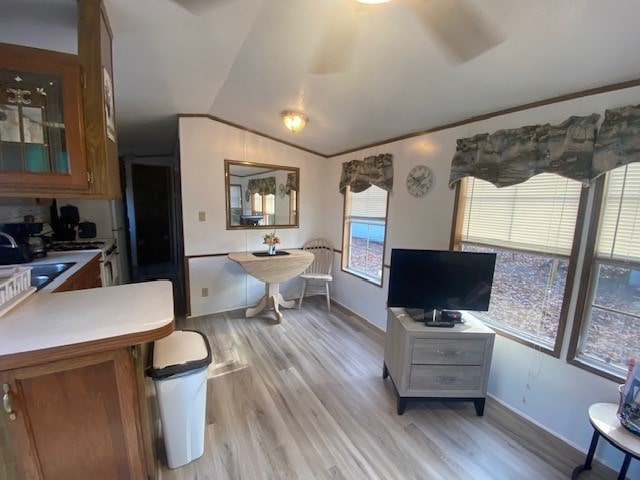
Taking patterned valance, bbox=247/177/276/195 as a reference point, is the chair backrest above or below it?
below

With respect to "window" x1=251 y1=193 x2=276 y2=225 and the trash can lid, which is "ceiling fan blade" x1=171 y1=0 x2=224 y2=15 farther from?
"window" x1=251 y1=193 x2=276 y2=225

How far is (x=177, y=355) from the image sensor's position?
56.3 inches

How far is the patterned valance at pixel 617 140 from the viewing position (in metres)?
1.36

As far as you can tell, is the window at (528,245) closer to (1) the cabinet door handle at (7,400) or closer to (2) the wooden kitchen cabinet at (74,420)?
(2) the wooden kitchen cabinet at (74,420)

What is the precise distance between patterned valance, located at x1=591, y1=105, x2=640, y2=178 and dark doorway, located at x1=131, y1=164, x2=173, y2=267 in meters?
5.78

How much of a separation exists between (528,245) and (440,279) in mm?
626

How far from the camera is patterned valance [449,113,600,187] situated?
1.54 m

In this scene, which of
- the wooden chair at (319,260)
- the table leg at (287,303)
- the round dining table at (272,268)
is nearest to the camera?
the round dining table at (272,268)

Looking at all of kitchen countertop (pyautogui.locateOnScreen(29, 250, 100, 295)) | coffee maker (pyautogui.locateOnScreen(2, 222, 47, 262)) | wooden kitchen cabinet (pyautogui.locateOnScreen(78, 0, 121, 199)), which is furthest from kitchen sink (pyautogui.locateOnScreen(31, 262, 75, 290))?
wooden kitchen cabinet (pyautogui.locateOnScreen(78, 0, 121, 199))

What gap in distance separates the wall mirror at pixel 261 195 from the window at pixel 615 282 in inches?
121

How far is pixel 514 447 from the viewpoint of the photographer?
166 centimetres

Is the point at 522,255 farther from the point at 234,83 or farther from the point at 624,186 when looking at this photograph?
the point at 234,83

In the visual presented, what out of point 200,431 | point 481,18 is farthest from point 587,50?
point 200,431

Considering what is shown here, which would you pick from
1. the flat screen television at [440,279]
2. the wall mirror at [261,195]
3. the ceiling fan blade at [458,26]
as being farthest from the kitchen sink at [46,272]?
the ceiling fan blade at [458,26]
